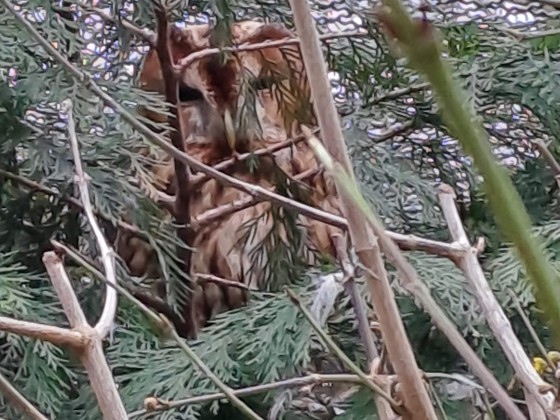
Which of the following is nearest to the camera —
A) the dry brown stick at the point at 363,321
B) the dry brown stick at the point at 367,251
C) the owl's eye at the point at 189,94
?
the dry brown stick at the point at 367,251

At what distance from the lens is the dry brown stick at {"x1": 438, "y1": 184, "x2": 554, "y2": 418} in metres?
0.29

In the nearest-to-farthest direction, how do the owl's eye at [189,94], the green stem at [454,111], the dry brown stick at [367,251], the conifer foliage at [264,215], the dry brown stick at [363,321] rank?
1. the green stem at [454,111]
2. the dry brown stick at [367,251]
3. the dry brown stick at [363,321]
4. the conifer foliage at [264,215]
5. the owl's eye at [189,94]

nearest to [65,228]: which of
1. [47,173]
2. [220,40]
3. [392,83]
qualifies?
[47,173]

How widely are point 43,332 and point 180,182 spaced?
41 cm

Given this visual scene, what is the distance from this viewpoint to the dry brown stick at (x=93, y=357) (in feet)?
1.06

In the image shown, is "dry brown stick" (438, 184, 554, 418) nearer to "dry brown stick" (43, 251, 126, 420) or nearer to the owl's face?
"dry brown stick" (43, 251, 126, 420)

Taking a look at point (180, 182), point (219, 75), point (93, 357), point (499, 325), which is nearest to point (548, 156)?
point (499, 325)

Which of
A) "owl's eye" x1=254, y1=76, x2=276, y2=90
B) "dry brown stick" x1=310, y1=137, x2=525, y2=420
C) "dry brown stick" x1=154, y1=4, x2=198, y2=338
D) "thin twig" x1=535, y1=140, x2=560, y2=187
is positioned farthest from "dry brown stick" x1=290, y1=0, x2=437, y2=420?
"owl's eye" x1=254, y1=76, x2=276, y2=90

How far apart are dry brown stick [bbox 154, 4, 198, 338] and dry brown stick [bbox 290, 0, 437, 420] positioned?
48cm

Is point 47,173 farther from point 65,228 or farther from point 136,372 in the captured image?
point 136,372

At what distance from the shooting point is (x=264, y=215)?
79cm

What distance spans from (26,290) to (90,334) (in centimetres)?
34

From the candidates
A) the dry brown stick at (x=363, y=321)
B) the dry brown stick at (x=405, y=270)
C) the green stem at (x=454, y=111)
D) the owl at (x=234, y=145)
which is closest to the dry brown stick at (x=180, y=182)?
the owl at (x=234, y=145)

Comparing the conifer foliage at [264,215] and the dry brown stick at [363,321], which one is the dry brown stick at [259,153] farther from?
the dry brown stick at [363,321]
